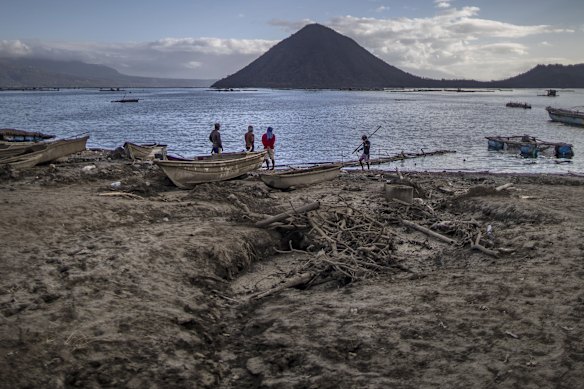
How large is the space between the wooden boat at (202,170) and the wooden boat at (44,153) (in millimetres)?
6443

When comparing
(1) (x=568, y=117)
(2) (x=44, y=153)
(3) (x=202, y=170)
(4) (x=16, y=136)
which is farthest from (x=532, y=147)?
(4) (x=16, y=136)

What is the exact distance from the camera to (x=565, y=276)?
8.22 meters

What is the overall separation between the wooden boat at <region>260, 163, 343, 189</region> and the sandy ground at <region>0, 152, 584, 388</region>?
2.65 meters

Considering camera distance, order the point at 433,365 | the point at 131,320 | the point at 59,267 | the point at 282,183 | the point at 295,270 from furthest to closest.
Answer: the point at 282,183 < the point at 295,270 < the point at 59,267 < the point at 131,320 < the point at 433,365

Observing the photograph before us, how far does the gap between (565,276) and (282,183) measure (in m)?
Result: 9.32

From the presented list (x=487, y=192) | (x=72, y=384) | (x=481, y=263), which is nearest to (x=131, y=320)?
(x=72, y=384)

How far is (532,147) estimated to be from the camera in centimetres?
2966

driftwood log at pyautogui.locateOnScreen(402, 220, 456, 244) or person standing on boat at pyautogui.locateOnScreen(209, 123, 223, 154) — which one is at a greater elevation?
person standing on boat at pyautogui.locateOnScreen(209, 123, 223, 154)

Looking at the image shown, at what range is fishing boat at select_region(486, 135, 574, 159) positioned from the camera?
96.1ft

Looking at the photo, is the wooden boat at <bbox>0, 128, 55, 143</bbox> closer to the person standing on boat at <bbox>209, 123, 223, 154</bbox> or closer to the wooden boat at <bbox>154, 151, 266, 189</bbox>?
the person standing on boat at <bbox>209, 123, 223, 154</bbox>

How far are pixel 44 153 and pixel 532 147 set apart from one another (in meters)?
27.8

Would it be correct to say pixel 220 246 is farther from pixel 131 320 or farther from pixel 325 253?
pixel 131 320

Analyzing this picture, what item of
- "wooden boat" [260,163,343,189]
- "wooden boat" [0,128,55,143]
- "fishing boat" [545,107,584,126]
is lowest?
"wooden boat" [260,163,343,189]

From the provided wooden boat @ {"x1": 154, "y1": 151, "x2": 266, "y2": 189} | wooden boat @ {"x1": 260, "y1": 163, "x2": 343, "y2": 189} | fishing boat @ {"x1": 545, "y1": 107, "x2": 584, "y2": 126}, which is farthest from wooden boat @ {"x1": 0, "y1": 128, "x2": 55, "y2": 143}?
fishing boat @ {"x1": 545, "y1": 107, "x2": 584, "y2": 126}
